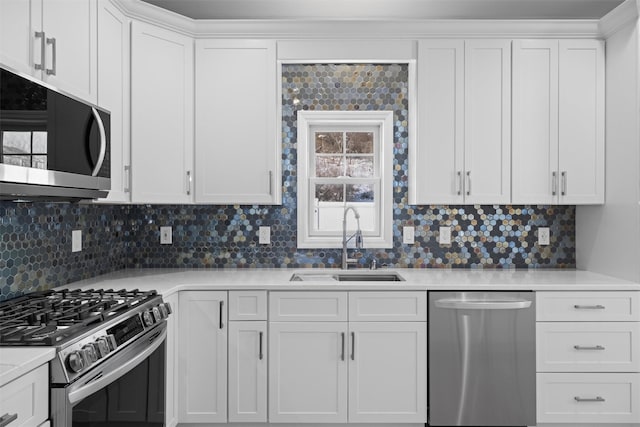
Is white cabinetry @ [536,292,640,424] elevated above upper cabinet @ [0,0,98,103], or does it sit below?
below

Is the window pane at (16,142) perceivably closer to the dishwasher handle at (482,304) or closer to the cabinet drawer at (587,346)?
the dishwasher handle at (482,304)

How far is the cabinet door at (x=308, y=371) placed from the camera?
2.70m

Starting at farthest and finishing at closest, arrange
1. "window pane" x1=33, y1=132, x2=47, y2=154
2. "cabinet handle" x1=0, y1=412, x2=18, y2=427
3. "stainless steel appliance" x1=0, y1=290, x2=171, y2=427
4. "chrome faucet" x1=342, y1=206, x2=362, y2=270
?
"chrome faucet" x1=342, y1=206, x2=362, y2=270, "window pane" x1=33, y1=132, x2=47, y2=154, "stainless steel appliance" x1=0, y1=290, x2=171, y2=427, "cabinet handle" x1=0, y1=412, x2=18, y2=427

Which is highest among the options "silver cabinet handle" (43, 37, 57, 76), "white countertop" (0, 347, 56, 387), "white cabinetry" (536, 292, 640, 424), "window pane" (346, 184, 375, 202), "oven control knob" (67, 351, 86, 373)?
"silver cabinet handle" (43, 37, 57, 76)

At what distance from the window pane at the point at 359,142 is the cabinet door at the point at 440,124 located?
0.49m

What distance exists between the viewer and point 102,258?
10.1 ft

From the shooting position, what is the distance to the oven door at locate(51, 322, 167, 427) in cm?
156

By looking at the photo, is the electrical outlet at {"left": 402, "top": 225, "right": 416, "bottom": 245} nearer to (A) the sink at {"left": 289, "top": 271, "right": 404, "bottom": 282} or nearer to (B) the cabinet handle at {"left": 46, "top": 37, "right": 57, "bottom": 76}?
(A) the sink at {"left": 289, "top": 271, "right": 404, "bottom": 282}

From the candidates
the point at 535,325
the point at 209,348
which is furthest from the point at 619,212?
the point at 209,348

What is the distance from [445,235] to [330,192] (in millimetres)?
839

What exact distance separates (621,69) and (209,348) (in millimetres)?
2833

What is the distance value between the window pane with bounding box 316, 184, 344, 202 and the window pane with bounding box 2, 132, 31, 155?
Answer: 2054 mm

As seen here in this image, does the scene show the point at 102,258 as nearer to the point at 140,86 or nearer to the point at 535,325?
the point at 140,86

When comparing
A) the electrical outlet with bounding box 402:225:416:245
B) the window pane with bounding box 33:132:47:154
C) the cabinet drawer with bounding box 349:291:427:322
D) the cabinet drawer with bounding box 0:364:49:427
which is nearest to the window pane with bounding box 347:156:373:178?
the electrical outlet with bounding box 402:225:416:245
